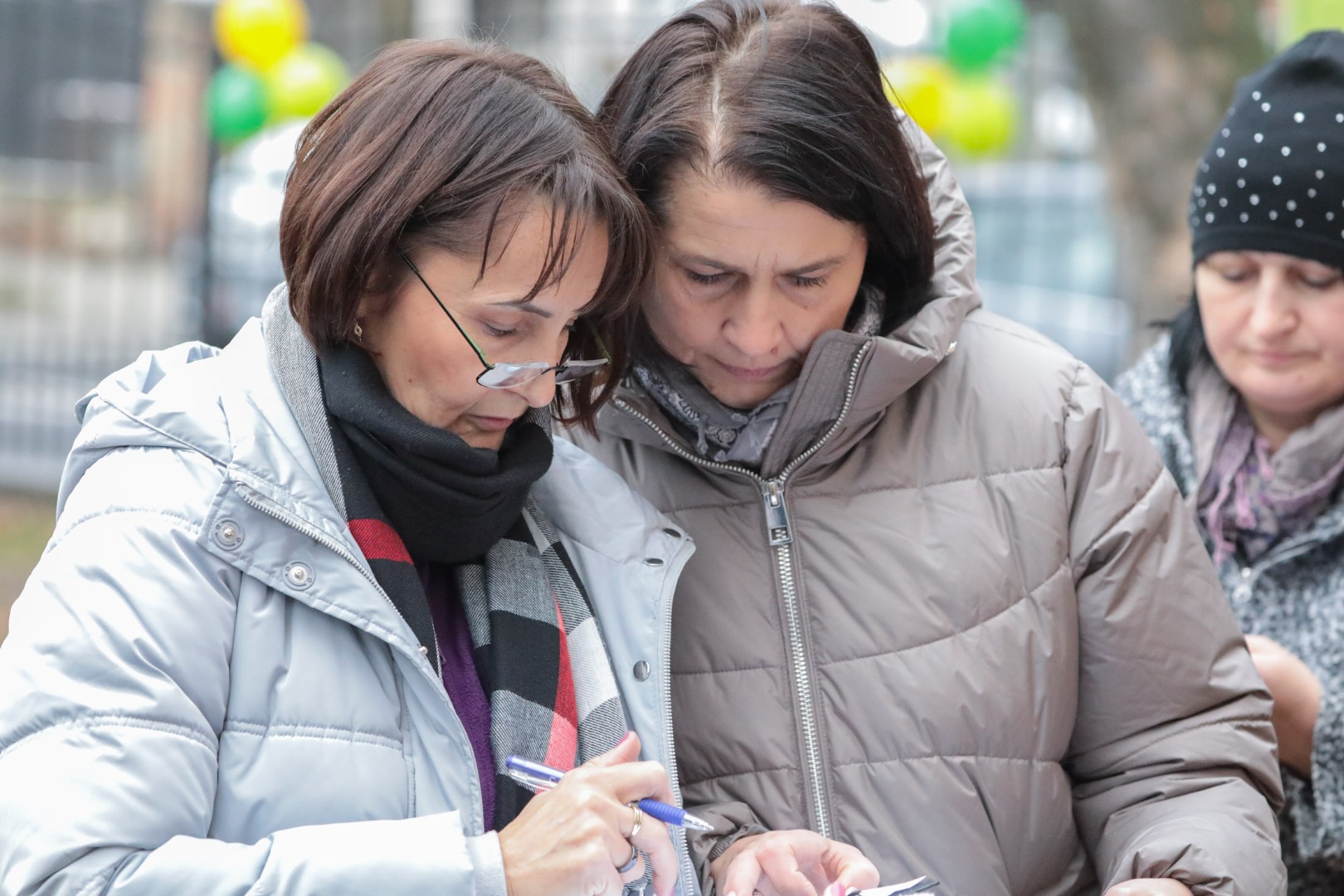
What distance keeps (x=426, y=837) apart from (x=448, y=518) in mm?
443

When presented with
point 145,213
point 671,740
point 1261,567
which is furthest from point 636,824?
point 145,213

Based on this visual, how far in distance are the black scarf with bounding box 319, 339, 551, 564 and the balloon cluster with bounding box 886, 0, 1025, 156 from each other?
6.19m

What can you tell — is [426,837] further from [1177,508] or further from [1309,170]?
[1309,170]

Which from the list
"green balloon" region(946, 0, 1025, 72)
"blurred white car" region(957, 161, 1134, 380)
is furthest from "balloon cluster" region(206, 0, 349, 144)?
"blurred white car" region(957, 161, 1134, 380)

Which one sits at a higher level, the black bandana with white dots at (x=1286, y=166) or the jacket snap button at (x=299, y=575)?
the black bandana with white dots at (x=1286, y=166)

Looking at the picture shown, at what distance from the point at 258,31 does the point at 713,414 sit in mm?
6780

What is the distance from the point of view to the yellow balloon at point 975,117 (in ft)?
27.0

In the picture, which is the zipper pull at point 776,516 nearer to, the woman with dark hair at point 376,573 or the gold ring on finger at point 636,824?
the woman with dark hair at point 376,573

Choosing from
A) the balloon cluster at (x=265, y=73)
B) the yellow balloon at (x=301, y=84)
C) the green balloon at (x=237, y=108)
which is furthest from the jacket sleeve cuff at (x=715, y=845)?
the green balloon at (x=237, y=108)

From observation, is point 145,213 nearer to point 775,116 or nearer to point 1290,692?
point 775,116

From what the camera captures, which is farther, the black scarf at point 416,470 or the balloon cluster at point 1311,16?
the balloon cluster at point 1311,16

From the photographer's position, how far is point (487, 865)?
5.80 ft

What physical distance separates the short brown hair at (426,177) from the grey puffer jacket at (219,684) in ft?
0.45

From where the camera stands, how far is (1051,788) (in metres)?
2.31
